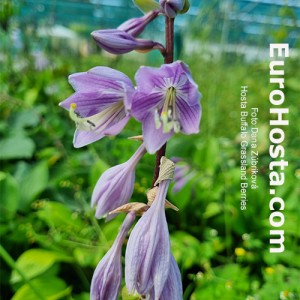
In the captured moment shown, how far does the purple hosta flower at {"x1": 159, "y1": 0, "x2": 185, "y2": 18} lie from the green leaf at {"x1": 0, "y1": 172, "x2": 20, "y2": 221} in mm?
1017

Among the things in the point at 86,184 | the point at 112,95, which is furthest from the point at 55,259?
the point at 112,95

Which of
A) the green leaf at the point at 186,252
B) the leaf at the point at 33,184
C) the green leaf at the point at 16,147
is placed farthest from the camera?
the green leaf at the point at 16,147

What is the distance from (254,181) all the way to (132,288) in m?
1.02

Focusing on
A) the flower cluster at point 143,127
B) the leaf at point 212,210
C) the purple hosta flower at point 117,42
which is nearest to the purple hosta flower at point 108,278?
the flower cluster at point 143,127

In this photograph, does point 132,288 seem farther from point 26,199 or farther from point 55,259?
point 26,199

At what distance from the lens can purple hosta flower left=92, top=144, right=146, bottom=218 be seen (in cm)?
78

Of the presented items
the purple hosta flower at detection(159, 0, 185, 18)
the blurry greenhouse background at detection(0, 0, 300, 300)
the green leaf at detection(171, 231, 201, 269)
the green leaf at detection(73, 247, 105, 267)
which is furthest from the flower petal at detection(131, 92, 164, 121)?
the green leaf at detection(73, 247, 105, 267)

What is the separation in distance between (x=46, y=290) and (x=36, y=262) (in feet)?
0.28

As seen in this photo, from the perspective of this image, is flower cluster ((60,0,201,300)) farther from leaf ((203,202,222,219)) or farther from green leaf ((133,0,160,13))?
leaf ((203,202,222,219))

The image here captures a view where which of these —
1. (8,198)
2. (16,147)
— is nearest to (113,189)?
(8,198)

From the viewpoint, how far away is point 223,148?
85.1 inches

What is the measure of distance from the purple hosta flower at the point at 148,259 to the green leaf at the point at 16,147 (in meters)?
1.30

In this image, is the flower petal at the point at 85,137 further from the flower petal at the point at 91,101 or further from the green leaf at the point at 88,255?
the green leaf at the point at 88,255

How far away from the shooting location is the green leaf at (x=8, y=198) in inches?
63.0
